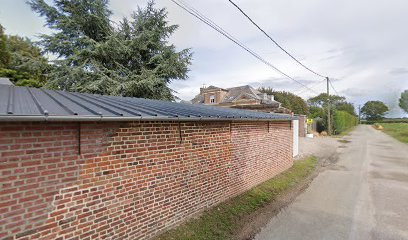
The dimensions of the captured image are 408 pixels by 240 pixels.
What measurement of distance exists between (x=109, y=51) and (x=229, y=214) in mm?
13512

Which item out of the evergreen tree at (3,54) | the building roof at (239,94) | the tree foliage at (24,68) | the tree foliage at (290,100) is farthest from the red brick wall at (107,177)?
the tree foliage at (290,100)

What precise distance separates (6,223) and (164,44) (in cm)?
1602

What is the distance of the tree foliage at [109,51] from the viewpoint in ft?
47.2

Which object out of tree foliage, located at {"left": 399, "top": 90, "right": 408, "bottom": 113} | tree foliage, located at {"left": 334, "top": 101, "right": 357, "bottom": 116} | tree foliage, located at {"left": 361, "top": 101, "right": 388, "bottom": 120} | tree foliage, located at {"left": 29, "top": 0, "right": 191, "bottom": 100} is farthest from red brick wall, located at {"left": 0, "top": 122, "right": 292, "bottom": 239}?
tree foliage, located at {"left": 361, "top": 101, "right": 388, "bottom": 120}

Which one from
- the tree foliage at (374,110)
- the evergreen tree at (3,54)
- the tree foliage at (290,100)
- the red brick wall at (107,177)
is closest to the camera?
the red brick wall at (107,177)

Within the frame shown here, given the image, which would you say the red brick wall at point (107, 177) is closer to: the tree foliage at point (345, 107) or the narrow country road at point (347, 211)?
the narrow country road at point (347, 211)

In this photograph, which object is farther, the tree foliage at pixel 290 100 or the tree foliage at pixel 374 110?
the tree foliage at pixel 374 110

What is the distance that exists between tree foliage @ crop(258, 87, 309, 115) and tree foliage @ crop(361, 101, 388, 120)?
Answer: 66.6 m

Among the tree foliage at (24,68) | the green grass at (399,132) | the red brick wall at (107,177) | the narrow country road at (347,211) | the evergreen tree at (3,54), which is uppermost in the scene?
the evergreen tree at (3,54)

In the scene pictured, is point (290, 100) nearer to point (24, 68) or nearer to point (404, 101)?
point (24, 68)

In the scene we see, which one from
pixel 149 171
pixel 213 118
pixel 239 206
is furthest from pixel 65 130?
pixel 239 206

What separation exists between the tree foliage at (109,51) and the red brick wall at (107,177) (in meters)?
10.6

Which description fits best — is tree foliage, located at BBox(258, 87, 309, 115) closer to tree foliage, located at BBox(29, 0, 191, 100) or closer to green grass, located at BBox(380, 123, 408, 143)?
Answer: green grass, located at BBox(380, 123, 408, 143)

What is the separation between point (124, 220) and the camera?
3.86m
